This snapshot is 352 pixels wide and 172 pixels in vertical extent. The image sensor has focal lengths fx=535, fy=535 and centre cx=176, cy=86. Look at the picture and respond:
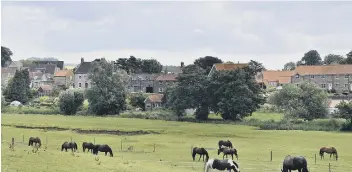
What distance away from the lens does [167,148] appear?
49719 millimetres

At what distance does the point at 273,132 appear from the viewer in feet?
229

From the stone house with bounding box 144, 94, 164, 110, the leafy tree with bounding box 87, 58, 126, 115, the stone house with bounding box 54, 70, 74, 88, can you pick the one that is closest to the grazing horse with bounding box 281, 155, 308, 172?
the leafy tree with bounding box 87, 58, 126, 115

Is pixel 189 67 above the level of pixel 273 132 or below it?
above

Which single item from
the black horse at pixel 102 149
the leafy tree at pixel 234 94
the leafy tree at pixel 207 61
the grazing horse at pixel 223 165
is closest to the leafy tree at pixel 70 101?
the leafy tree at pixel 234 94

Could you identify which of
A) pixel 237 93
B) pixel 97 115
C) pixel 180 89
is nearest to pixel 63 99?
pixel 97 115

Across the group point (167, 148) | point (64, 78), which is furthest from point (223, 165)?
point (64, 78)

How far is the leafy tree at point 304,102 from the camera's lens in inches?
3338

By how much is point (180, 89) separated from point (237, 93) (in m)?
10.7

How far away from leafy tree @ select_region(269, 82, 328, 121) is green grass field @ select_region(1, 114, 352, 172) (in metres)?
14.2

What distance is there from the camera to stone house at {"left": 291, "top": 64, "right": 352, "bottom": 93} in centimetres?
13488

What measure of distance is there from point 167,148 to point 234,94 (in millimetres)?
40102

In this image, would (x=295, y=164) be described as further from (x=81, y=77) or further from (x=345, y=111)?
(x=81, y=77)

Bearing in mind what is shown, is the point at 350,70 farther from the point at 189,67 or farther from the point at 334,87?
the point at 189,67

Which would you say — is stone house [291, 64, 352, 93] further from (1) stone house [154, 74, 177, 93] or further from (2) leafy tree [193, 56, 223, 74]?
(1) stone house [154, 74, 177, 93]
